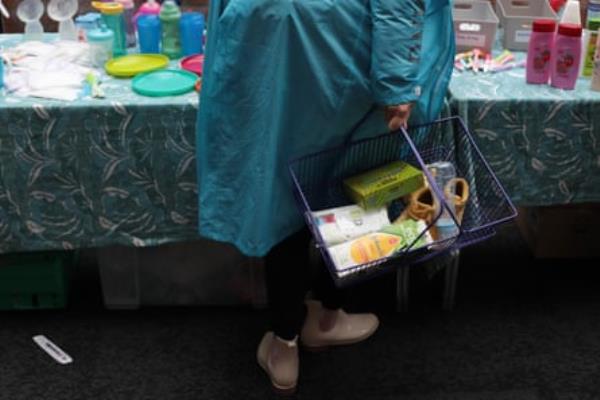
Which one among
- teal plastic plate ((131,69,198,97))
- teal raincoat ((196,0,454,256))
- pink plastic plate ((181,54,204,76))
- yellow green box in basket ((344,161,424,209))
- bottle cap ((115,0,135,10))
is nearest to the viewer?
teal raincoat ((196,0,454,256))

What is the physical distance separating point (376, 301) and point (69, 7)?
1.22m

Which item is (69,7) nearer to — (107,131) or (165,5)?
(165,5)

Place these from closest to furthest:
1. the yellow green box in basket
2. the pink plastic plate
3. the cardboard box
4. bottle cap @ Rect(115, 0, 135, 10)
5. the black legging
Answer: the yellow green box in basket → the black legging → the pink plastic plate → bottle cap @ Rect(115, 0, 135, 10) → the cardboard box

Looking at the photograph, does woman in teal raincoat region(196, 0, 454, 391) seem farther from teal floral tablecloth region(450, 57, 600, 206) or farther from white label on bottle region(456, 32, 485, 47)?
white label on bottle region(456, 32, 485, 47)

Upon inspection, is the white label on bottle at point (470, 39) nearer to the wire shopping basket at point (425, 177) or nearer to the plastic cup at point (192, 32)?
the wire shopping basket at point (425, 177)

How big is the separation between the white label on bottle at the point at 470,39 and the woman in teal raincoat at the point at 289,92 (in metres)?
0.50

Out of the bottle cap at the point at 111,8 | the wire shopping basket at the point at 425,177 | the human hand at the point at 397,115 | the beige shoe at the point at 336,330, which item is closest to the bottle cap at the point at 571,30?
the wire shopping basket at the point at 425,177

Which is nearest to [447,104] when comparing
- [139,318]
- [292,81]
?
[292,81]

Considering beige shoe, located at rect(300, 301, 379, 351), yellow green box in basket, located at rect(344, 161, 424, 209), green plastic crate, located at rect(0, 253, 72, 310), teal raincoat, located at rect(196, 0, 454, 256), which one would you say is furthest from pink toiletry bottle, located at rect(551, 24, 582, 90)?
green plastic crate, located at rect(0, 253, 72, 310)

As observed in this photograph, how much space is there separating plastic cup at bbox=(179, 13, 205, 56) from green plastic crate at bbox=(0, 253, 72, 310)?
689 mm

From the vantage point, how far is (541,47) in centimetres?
198

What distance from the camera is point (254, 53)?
1.56 metres

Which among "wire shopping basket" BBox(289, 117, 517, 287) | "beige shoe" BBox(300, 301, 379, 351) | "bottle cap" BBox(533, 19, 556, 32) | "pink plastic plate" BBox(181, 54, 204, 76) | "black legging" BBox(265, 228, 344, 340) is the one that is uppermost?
"bottle cap" BBox(533, 19, 556, 32)

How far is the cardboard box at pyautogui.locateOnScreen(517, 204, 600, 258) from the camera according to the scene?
2443 millimetres
